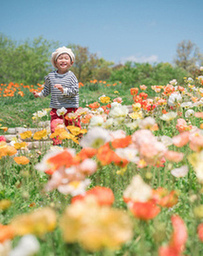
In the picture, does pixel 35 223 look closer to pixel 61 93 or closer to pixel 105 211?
pixel 105 211

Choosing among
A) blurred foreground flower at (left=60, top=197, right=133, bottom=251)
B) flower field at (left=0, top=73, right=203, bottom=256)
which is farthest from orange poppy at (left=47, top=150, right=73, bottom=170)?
blurred foreground flower at (left=60, top=197, right=133, bottom=251)

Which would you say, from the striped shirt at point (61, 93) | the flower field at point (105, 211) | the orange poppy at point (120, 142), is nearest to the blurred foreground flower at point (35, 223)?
the flower field at point (105, 211)

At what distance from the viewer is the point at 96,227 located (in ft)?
1.94

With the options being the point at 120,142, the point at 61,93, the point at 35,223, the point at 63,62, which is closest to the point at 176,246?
the point at 35,223

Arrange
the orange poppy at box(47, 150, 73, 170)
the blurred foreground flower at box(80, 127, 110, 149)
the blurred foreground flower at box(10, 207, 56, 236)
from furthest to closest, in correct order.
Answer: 1. the blurred foreground flower at box(80, 127, 110, 149)
2. the orange poppy at box(47, 150, 73, 170)
3. the blurred foreground flower at box(10, 207, 56, 236)

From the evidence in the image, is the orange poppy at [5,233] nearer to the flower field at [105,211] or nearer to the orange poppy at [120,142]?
the flower field at [105,211]

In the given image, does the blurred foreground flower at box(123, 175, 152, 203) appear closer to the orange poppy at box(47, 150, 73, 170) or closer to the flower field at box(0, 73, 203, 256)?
the flower field at box(0, 73, 203, 256)

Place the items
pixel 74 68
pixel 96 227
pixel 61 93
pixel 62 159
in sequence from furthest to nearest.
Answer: pixel 74 68 → pixel 61 93 → pixel 62 159 → pixel 96 227

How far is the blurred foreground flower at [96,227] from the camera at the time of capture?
22.7 inches

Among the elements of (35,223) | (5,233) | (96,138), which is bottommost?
(5,233)

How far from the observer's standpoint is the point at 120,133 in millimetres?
1372

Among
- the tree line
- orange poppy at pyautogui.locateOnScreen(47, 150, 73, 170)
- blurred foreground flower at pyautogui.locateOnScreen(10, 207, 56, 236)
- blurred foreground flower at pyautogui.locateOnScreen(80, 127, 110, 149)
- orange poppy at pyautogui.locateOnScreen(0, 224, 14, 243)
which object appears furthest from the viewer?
the tree line

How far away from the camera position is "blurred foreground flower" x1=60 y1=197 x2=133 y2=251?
1.90 ft

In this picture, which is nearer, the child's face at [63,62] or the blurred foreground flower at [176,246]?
the blurred foreground flower at [176,246]
